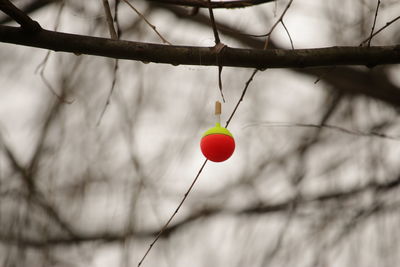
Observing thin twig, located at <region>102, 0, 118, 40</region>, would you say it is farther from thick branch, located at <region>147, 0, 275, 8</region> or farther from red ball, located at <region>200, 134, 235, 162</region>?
red ball, located at <region>200, 134, 235, 162</region>

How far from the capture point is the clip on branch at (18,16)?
2.75 ft

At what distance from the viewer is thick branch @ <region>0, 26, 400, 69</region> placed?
915mm

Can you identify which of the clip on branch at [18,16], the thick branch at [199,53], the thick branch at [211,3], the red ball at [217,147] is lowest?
the red ball at [217,147]

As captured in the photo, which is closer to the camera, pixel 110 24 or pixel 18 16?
pixel 18 16

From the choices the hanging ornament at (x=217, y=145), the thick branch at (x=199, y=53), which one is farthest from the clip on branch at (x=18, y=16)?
the hanging ornament at (x=217, y=145)

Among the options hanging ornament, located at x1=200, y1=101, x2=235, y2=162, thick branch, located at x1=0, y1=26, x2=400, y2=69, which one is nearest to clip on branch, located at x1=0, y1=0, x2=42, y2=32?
thick branch, located at x1=0, y1=26, x2=400, y2=69

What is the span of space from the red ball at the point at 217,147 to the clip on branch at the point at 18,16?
0.44 metres

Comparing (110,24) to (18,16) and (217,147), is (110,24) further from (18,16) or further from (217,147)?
(217,147)

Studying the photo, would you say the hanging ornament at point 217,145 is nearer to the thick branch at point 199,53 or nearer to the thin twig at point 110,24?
the thick branch at point 199,53

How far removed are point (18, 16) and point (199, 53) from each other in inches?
14.6

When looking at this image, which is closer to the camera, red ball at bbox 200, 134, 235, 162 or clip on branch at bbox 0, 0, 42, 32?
clip on branch at bbox 0, 0, 42, 32

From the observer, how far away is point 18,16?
863 mm

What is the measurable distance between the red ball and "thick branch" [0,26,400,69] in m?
0.17

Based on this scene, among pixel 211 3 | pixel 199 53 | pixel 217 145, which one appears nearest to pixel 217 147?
pixel 217 145
